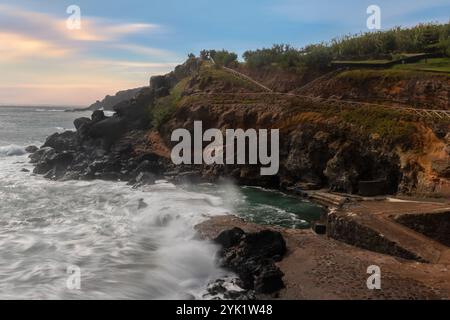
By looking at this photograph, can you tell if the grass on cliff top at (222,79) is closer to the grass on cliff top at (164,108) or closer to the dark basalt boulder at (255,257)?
the grass on cliff top at (164,108)

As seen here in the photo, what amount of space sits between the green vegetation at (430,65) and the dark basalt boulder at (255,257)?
107ft

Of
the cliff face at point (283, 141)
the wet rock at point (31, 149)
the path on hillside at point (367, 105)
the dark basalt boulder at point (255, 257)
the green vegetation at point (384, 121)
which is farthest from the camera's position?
the wet rock at point (31, 149)

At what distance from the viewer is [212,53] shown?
90.2 m

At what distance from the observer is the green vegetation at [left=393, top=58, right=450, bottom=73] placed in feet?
160

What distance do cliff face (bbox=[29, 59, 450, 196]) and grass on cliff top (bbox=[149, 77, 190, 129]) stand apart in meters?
0.15

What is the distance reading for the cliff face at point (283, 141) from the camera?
37.9 m

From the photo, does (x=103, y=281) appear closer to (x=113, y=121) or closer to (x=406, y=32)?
(x=113, y=121)

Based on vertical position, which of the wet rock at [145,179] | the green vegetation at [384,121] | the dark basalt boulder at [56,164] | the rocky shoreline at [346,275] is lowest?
the rocky shoreline at [346,275]

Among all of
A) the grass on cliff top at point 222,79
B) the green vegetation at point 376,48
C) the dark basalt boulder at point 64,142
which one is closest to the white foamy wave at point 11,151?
the dark basalt boulder at point 64,142

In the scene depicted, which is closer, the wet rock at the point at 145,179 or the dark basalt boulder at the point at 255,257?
the dark basalt boulder at the point at 255,257

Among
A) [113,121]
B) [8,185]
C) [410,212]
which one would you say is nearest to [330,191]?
[410,212]

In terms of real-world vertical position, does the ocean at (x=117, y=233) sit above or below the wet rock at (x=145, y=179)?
below

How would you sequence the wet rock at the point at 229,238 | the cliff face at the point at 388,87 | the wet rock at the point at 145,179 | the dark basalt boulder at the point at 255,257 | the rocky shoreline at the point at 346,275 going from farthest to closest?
the wet rock at the point at 145,179 < the cliff face at the point at 388,87 < the wet rock at the point at 229,238 < the dark basalt boulder at the point at 255,257 < the rocky shoreline at the point at 346,275

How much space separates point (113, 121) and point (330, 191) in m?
35.2
